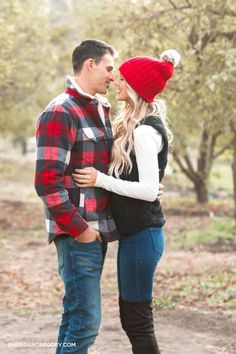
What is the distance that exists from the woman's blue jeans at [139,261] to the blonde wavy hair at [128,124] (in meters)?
0.44

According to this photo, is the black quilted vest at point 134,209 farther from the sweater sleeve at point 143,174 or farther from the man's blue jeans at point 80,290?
the man's blue jeans at point 80,290

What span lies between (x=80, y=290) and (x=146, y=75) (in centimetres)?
145

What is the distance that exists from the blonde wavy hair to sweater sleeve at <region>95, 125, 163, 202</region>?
8cm

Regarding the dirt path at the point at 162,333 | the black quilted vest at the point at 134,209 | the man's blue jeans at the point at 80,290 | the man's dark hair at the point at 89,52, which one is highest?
the man's dark hair at the point at 89,52

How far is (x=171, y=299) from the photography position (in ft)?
27.1

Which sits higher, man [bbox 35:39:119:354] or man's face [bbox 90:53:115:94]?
man's face [bbox 90:53:115:94]

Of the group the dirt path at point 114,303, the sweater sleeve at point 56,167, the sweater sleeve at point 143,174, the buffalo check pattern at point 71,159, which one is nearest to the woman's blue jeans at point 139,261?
the buffalo check pattern at point 71,159

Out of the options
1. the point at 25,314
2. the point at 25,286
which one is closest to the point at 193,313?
the point at 25,314

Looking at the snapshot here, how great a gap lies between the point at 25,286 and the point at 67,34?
15.3 meters

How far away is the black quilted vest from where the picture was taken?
3.97 m

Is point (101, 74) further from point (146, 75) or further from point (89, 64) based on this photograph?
point (146, 75)

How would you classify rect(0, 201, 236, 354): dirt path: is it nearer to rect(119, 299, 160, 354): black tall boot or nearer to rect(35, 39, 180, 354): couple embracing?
rect(119, 299, 160, 354): black tall boot

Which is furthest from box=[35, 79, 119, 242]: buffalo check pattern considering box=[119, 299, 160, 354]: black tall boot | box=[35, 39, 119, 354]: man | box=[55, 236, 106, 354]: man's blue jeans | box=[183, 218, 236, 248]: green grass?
box=[183, 218, 236, 248]: green grass

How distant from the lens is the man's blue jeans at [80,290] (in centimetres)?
384
